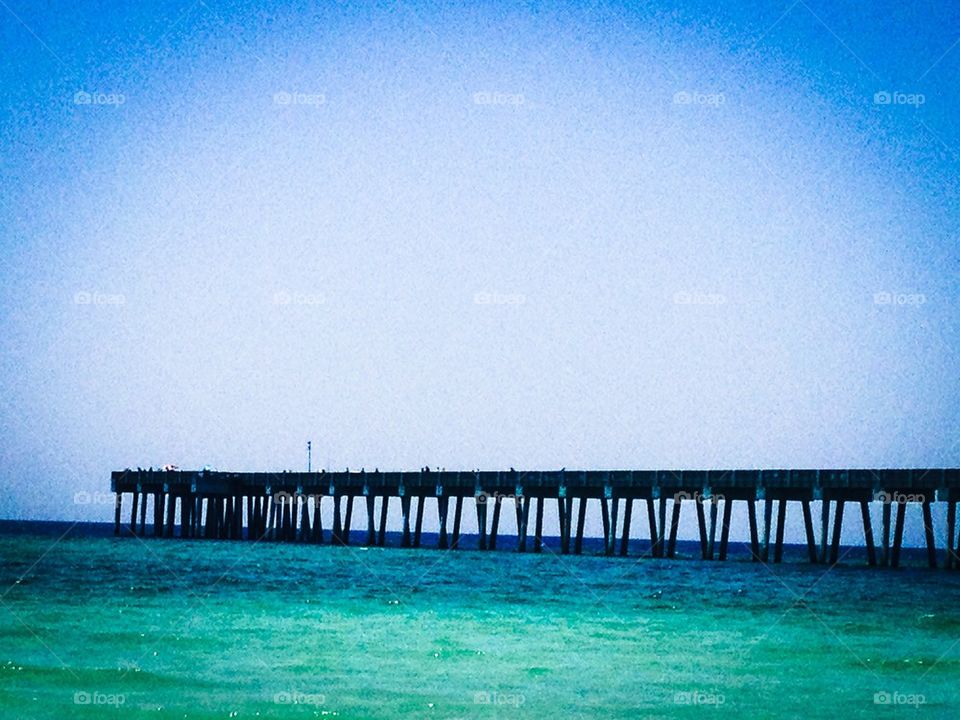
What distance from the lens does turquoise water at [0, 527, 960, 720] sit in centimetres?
1448

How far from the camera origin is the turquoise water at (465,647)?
1448 cm

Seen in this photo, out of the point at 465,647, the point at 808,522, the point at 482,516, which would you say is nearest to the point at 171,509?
the point at 482,516

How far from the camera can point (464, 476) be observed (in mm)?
55188

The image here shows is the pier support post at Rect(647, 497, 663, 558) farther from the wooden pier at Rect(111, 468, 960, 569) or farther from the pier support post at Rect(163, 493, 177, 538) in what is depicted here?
the pier support post at Rect(163, 493, 177, 538)

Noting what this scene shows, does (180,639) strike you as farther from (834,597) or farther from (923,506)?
(923,506)

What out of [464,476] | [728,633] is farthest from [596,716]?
[464,476]

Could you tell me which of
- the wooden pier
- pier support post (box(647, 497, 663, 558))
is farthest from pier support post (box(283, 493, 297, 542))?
pier support post (box(647, 497, 663, 558))

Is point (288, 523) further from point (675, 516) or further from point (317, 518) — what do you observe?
point (675, 516)

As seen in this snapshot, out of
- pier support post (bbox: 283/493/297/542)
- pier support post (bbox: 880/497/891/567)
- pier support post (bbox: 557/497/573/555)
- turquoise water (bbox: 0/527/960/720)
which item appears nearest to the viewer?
turquoise water (bbox: 0/527/960/720)

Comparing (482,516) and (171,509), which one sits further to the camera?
(171,509)

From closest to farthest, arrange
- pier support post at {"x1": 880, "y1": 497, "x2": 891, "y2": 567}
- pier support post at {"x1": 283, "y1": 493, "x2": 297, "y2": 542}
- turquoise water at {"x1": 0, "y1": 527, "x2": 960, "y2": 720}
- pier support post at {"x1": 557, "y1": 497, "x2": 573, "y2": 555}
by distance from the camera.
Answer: turquoise water at {"x1": 0, "y1": 527, "x2": 960, "y2": 720}, pier support post at {"x1": 880, "y1": 497, "x2": 891, "y2": 567}, pier support post at {"x1": 557, "y1": 497, "x2": 573, "y2": 555}, pier support post at {"x1": 283, "y1": 493, "x2": 297, "y2": 542}

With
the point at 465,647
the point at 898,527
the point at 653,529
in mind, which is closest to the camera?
the point at 465,647

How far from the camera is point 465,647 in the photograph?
20.0 meters

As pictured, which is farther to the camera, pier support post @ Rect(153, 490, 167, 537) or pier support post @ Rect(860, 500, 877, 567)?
pier support post @ Rect(153, 490, 167, 537)
